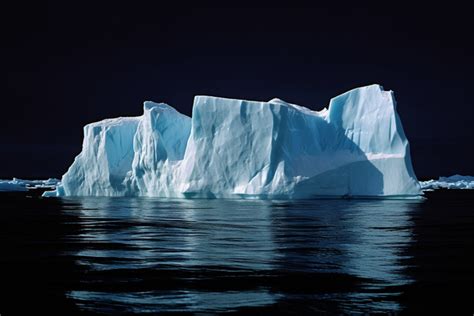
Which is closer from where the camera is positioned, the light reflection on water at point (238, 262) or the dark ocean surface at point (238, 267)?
the dark ocean surface at point (238, 267)

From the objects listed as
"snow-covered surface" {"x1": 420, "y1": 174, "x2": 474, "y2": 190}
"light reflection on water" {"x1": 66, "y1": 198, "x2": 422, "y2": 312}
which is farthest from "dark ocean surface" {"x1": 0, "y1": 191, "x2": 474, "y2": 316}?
"snow-covered surface" {"x1": 420, "y1": 174, "x2": 474, "y2": 190}

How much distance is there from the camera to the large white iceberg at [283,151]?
103 feet

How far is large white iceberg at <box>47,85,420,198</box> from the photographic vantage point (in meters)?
31.5

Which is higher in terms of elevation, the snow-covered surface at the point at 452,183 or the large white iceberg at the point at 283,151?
the large white iceberg at the point at 283,151

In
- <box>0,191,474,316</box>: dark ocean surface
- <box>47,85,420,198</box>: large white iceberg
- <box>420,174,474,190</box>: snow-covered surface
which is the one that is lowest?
<box>0,191,474,316</box>: dark ocean surface

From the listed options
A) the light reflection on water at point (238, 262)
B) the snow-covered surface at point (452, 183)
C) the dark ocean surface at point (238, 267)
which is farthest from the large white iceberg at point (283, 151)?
the snow-covered surface at point (452, 183)

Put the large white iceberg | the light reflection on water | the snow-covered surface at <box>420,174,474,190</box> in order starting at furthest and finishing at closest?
the snow-covered surface at <box>420,174,474,190</box> → the large white iceberg → the light reflection on water

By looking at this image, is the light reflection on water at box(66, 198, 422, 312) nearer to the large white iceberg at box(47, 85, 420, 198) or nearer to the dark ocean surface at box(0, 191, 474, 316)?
the dark ocean surface at box(0, 191, 474, 316)

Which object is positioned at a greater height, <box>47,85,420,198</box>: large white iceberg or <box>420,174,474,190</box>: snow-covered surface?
<box>47,85,420,198</box>: large white iceberg

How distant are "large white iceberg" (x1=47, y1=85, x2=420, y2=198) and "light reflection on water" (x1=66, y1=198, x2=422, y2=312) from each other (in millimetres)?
11272

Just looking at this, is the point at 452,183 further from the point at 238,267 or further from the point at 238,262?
the point at 238,267

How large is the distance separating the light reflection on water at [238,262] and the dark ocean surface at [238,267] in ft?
0.06

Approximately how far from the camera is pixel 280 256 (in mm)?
12008

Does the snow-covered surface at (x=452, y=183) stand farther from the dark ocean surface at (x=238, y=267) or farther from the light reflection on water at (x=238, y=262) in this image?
the light reflection on water at (x=238, y=262)
